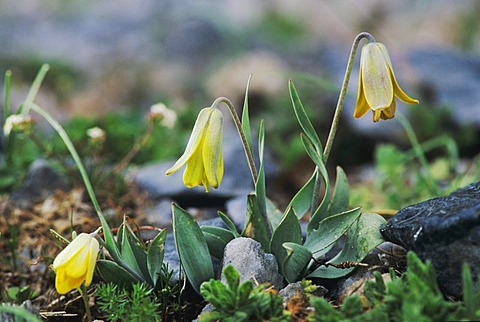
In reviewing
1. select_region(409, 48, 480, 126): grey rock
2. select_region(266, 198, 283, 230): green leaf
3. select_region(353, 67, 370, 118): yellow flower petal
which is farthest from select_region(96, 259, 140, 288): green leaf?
select_region(409, 48, 480, 126): grey rock

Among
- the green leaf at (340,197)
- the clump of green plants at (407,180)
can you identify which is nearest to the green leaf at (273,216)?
the green leaf at (340,197)

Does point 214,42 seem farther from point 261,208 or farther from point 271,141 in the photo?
point 261,208

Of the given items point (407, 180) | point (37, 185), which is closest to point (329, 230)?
point (37, 185)

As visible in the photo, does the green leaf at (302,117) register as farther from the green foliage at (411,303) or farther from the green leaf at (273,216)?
the green foliage at (411,303)

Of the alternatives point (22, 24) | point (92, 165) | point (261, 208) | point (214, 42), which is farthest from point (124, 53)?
point (261, 208)

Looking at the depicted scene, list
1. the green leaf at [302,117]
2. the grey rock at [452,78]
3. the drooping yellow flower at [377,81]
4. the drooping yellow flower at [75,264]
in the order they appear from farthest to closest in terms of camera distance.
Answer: the grey rock at [452,78] → the green leaf at [302,117] → the drooping yellow flower at [377,81] → the drooping yellow flower at [75,264]

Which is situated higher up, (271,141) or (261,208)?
(261,208)

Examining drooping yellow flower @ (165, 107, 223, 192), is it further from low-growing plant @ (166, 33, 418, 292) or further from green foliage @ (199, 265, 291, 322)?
green foliage @ (199, 265, 291, 322)
